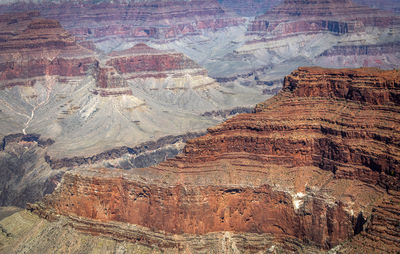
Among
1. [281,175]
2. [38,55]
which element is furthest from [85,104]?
[281,175]

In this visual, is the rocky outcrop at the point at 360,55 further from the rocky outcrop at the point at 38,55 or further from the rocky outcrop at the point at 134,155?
the rocky outcrop at the point at 134,155

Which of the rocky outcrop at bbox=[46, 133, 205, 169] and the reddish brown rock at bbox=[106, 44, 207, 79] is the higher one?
the reddish brown rock at bbox=[106, 44, 207, 79]

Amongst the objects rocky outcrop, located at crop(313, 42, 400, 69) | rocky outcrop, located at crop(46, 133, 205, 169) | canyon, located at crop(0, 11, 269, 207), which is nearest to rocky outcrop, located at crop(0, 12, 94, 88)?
canyon, located at crop(0, 11, 269, 207)

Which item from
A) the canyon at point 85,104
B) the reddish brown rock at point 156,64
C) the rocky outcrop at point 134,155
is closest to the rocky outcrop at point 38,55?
the canyon at point 85,104

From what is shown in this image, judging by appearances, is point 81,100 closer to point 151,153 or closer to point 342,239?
point 151,153

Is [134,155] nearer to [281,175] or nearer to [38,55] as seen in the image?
[281,175]

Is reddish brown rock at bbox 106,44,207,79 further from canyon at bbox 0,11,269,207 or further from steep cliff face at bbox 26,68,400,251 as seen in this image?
steep cliff face at bbox 26,68,400,251

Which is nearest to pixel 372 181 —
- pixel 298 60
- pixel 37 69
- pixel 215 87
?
pixel 215 87
